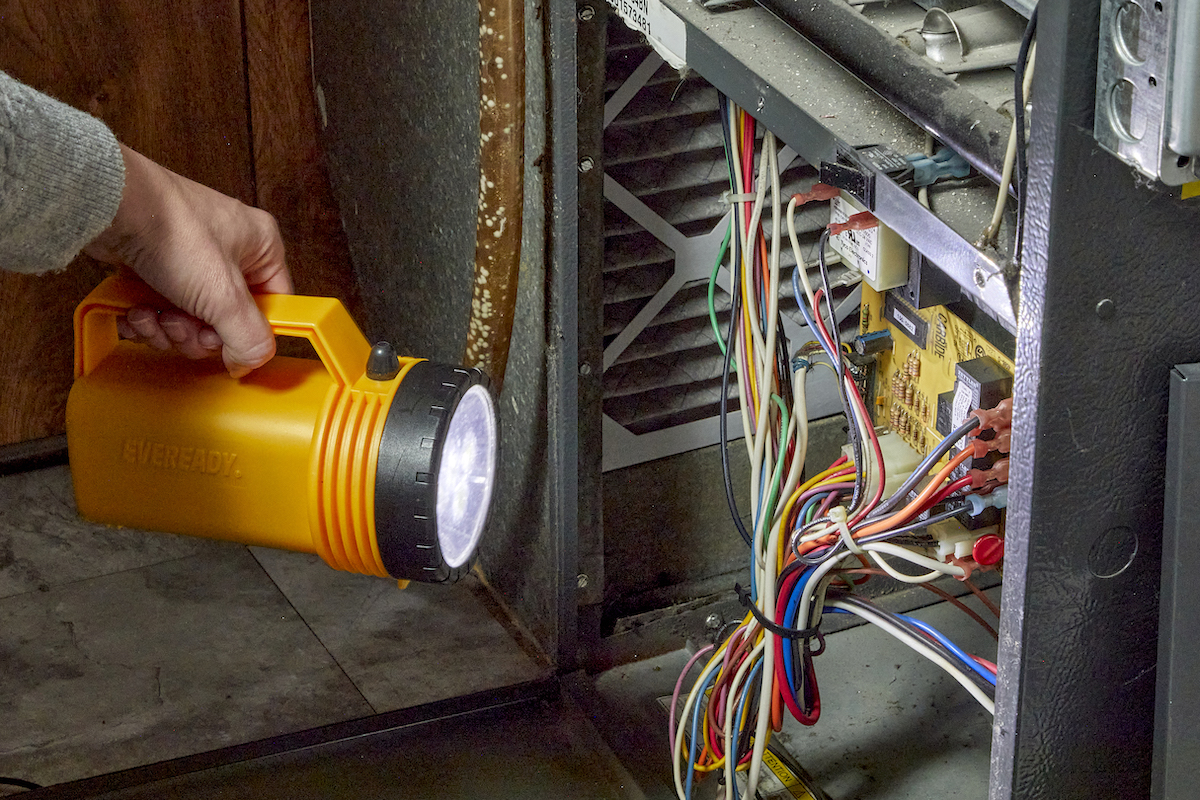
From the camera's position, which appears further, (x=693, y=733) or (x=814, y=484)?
(x=693, y=733)

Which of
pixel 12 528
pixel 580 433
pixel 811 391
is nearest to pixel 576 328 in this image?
pixel 580 433

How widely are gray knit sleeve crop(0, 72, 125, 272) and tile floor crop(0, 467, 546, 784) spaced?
28.0 inches

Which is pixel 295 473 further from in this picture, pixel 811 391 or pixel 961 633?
pixel 961 633

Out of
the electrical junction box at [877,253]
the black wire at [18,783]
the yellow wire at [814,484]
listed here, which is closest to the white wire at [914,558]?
the yellow wire at [814,484]

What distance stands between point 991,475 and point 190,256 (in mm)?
680

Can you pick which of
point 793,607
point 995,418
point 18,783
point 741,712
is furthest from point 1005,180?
point 18,783

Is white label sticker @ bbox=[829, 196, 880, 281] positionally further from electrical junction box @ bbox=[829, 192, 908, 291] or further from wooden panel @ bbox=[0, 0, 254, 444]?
wooden panel @ bbox=[0, 0, 254, 444]

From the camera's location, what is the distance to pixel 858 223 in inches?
42.6

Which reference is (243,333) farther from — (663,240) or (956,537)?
(956,537)

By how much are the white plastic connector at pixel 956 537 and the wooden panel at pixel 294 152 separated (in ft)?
3.69

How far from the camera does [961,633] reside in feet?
5.57

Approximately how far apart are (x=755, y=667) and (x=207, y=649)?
0.76 metres

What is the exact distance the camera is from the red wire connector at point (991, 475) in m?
0.96

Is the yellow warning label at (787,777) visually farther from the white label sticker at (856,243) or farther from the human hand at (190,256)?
the human hand at (190,256)
